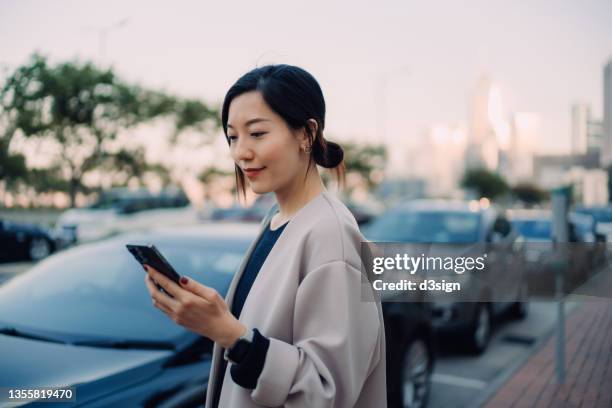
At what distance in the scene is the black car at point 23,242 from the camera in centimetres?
1164

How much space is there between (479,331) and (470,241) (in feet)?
3.31

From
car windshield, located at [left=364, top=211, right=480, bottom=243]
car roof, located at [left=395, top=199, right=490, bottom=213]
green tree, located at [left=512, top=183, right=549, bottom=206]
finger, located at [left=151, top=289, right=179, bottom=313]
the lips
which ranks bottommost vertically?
green tree, located at [left=512, top=183, right=549, bottom=206]

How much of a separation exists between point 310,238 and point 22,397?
1.21 metres

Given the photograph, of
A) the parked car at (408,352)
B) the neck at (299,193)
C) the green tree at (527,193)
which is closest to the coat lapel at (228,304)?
the neck at (299,193)

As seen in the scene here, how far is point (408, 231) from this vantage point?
22.6 ft

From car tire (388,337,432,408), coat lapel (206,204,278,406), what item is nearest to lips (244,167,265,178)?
coat lapel (206,204,278,406)

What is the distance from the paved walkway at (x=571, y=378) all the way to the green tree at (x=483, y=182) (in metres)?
65.0

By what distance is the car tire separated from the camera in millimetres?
3695

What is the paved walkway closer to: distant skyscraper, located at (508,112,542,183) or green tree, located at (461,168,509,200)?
distant skyscraper, located at (508,112,542,183)

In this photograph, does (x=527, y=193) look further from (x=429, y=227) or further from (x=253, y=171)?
(x=253, y=171)

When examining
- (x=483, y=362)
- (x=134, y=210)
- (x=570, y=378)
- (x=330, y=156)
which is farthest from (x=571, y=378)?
(x=134, y=210)

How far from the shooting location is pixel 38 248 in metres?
12.1

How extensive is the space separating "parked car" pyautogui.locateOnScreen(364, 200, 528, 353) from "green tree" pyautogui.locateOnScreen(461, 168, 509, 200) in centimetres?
6393

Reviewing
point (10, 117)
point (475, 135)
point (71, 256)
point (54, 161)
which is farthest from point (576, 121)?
point (475, 135)
